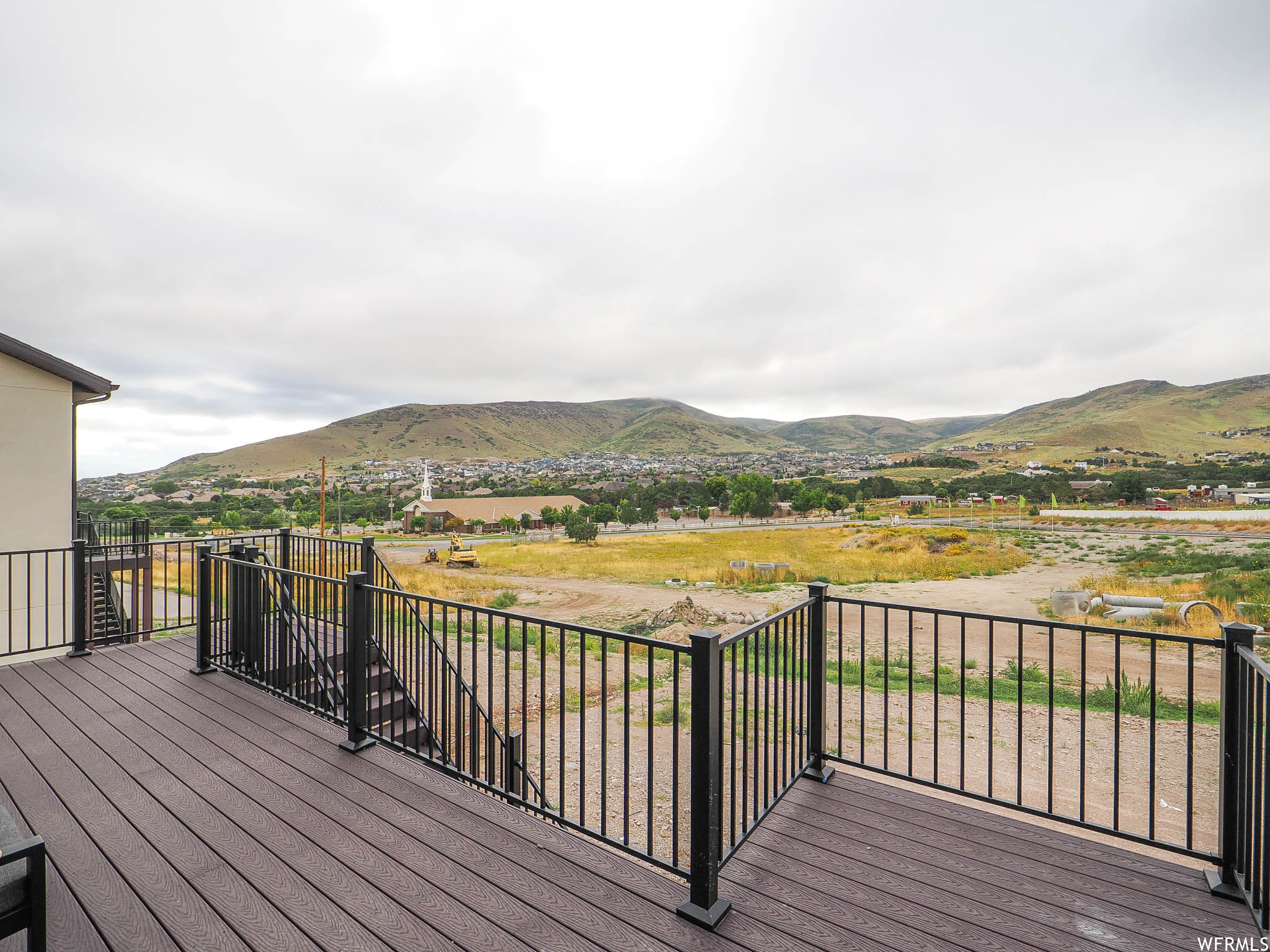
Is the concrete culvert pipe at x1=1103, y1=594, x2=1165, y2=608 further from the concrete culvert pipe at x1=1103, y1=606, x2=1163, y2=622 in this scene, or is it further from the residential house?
the residential house

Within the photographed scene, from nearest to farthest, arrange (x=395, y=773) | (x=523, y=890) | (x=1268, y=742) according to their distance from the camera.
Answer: (x=1268, y=742)
(x=523, y=890)
(x=395, y=773)

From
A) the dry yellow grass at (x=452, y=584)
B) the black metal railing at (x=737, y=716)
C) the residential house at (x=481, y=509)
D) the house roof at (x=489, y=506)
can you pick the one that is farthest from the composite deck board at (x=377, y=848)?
the house roof at (x=489, y=506)

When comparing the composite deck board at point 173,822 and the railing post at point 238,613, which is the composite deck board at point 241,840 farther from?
the railing post at point 238,613

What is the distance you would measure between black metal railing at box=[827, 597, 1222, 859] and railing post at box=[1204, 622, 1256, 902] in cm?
8

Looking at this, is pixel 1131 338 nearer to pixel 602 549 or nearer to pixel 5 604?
pixel 602 549

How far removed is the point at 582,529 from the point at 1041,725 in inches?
1281

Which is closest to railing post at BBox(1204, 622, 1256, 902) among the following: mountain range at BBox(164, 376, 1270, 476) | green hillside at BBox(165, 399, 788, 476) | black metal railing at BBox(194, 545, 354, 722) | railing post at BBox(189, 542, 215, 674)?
black metal railing at BBox(194, 545, 354, 722)

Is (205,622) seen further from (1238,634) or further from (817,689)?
(1238,634)

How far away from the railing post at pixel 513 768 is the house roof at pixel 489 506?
175ft

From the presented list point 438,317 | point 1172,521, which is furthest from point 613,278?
point 1172,521

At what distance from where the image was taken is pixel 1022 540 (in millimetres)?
31422

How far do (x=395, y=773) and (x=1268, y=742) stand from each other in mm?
3549

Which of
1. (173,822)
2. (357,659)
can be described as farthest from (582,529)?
(173,822)

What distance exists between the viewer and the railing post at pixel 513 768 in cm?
333
